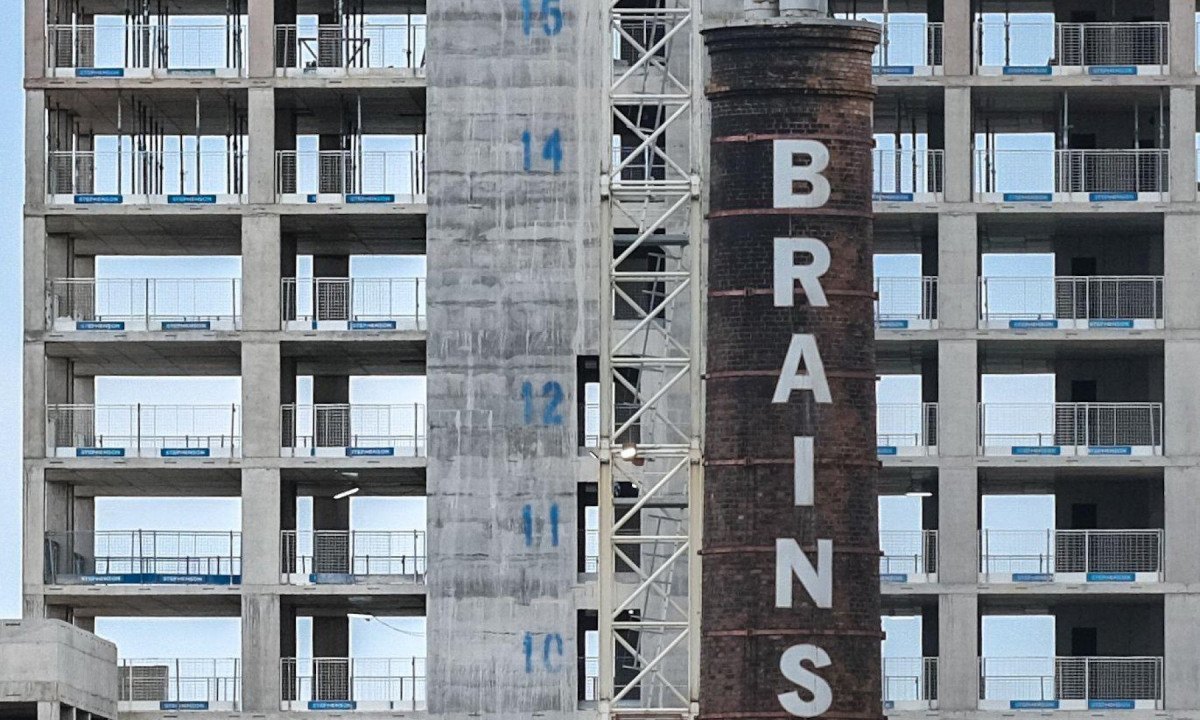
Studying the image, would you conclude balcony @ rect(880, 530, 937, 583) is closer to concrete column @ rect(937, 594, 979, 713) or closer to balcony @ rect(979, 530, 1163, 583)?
concrete column @ rect(937, 594, 979, 713)

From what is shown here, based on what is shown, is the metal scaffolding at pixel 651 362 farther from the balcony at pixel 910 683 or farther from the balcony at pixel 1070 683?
the balcony at pixel 1070 683

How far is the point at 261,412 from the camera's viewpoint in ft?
332

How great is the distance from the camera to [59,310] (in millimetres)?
102938

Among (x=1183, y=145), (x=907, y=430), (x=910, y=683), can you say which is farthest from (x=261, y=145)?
(x=1183, y=145)

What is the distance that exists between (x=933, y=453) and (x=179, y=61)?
21793mm

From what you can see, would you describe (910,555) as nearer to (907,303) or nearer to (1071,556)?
(1071,556)

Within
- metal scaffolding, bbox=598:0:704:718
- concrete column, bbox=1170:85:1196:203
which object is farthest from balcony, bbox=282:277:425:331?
concrete column, bbox=1170:85:1196:203

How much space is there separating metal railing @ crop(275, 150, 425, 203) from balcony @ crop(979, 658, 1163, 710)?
62.4ft

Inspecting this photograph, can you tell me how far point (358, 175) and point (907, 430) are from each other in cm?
1541

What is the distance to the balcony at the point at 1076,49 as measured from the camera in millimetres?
101250

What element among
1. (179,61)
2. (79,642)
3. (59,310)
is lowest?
(79,642)

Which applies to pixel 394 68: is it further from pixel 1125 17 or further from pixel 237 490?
pixel 1125 17

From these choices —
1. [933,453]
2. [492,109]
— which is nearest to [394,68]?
[492,109]

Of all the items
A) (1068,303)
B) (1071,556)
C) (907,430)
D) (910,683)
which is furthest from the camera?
(1068,303)
